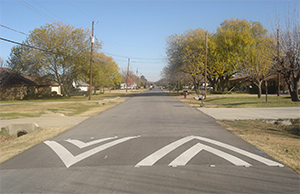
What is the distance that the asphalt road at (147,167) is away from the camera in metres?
4.56

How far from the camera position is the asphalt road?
4.56m

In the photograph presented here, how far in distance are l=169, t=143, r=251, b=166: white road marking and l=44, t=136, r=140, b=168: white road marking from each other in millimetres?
2548

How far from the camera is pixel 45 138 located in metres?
9.25

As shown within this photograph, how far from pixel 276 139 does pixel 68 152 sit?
7.09 meters

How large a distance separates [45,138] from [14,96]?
37174mm

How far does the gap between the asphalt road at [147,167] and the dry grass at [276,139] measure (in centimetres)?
34

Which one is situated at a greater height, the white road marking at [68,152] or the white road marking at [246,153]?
the white road marking at [246,153]

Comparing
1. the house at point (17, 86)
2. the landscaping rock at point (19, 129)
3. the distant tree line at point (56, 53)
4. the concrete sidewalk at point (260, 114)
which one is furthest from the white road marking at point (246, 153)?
the house at point (17, 86)

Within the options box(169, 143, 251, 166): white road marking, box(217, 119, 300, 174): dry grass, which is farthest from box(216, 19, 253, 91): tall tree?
box(169, 143, 251, 166): white road marking

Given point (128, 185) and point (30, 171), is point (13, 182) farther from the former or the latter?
point (128, 185)

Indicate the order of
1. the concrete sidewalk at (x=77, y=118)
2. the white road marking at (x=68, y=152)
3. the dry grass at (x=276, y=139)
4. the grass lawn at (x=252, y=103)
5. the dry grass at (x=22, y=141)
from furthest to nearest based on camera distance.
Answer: the grass lawn at (x=252, y=103), the concrete sidewalk at (x=77, y=118), the dry grass at (x=22, y=141), the white road marking at (x=68, y=152), the dry grass at (x=276, y=139)

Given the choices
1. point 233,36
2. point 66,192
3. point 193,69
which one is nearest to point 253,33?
point 233,36

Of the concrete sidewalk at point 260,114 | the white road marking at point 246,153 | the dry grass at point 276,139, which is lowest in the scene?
the white road marking at point 246,153

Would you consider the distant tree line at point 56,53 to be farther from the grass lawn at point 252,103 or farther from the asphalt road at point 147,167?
the asphalt road at point 147,167
